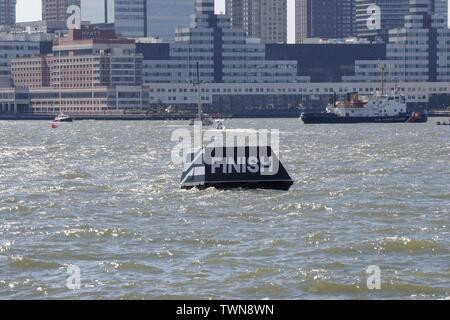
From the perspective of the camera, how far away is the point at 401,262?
3419 cm

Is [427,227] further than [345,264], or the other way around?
[427,227]

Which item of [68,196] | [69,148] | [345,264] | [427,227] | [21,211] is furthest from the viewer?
[69,148]

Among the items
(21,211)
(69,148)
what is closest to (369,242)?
(21,211)

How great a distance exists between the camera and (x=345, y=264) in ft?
111

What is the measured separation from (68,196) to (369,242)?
70.4 ft

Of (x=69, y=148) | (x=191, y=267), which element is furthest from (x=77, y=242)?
(x=69, y=148)

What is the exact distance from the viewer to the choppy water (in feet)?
100

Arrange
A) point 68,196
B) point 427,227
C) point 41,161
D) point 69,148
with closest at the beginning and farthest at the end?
point 427,227, point 68,196, point 41,161, point 69,148

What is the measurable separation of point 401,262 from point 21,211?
19.1m

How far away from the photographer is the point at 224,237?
3956 centimetres

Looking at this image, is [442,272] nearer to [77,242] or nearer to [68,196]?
[77,242]

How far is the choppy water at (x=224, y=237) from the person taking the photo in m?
30.6
